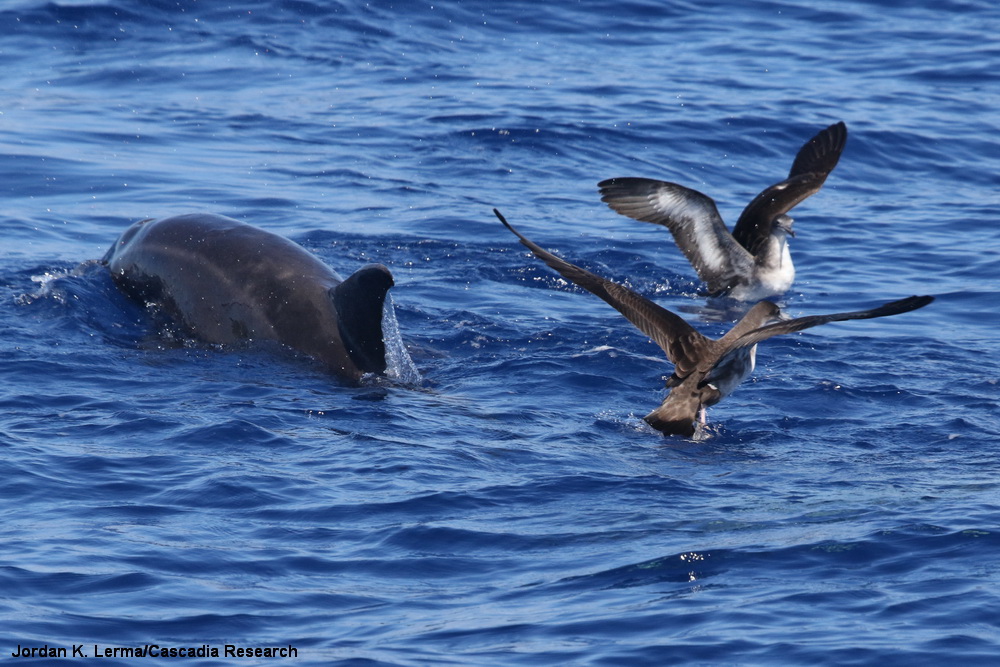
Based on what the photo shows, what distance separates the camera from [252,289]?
10.2 meters

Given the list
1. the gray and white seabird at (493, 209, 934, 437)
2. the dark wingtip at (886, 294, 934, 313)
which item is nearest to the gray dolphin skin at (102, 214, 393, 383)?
the gray and white seabird at (493, 209, 934, 437)

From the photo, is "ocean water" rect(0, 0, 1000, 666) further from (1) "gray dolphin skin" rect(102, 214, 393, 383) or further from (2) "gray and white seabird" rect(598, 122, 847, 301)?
(2) "gray and white seabird" rect(598, 122, 847, 301)

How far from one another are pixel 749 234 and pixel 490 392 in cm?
547

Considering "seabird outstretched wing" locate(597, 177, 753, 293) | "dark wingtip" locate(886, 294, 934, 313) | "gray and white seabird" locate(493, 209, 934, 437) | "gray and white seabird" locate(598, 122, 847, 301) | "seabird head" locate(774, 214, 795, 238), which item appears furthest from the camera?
"seabird head" locate(774, 214, 795, 238)

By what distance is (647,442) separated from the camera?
9188mm

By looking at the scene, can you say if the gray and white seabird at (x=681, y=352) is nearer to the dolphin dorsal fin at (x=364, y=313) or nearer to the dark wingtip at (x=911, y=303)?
the dolphin dorsal fin at (x=364, y=313)

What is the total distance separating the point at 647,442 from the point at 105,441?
11.4 ft

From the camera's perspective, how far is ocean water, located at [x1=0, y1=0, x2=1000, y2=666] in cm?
646

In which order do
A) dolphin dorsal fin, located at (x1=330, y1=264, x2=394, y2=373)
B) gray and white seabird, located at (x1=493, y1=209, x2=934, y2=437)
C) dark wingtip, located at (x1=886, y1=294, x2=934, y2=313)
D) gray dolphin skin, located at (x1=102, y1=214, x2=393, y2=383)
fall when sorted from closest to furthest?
dark wingtip, located at (x1=886, y1=294, x2=934, y2=313), gray and white seabird, located at (x1=493, y1=209, x2=934, y2=437), dolphin dorsal fin, located at (x1=330, y1=264, x2=394, y2=373), gray dolphin skin, located at (x1=102, y1=214, x2=393, y2=383)

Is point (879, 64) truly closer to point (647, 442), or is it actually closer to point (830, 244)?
point (830, 244)

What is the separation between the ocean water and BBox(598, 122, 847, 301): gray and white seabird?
1.27 feet

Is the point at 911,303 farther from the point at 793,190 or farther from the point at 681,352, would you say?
the point at 793,190

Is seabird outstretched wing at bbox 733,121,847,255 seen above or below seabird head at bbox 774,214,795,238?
above

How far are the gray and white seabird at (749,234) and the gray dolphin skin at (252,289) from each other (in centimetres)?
429
